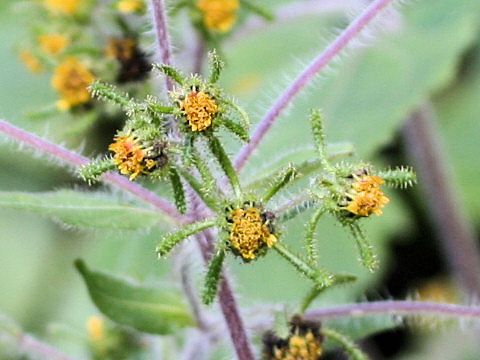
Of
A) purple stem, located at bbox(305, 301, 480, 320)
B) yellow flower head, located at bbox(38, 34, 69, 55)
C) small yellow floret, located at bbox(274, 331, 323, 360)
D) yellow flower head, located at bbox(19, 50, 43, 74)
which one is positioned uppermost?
yellow flower head, located at bbox(19, 50, 43, 74)

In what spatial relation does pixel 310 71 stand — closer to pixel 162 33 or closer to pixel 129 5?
pixel 162 33

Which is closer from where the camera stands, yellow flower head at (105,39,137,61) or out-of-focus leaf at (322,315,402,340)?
out-of-focus leaf at (322,315,402,340)

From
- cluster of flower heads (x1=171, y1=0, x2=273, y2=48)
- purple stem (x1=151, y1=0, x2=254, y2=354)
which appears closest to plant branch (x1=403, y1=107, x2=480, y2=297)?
cluster of flower heads (x1=171, y1=0, x2=273, y2=48)

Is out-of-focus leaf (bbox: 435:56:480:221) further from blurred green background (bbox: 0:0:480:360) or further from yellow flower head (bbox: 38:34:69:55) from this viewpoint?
yellow flower head (bbox: 38:34:69:55)

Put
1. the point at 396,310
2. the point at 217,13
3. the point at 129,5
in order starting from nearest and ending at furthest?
the point at 396,310 → the point at 129,5 → the point at 217,13

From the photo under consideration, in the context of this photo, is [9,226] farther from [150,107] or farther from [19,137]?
[150,107]

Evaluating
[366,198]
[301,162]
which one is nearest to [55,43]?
[301,162]

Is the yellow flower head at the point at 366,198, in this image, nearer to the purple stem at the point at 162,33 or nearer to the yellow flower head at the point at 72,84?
the purple stem at the point at 162,33
